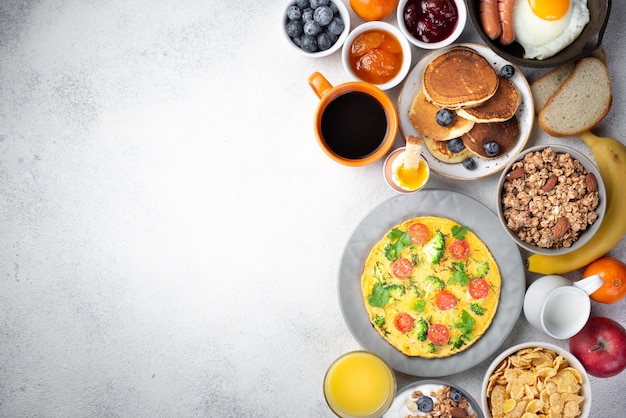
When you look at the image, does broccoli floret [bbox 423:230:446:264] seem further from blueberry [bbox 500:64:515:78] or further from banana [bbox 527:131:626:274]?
blueberry [bbox 500:64:515:78]

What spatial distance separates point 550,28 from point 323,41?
0.79 m

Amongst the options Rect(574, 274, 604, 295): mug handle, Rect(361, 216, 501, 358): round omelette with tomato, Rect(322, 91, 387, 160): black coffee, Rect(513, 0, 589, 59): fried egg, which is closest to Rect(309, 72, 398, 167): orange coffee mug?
Rect(322, 91, 387, 160): black coffee

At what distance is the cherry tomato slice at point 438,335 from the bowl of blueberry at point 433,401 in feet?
0.47

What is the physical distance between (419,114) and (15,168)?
160 centimetres

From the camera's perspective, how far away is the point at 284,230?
217cm

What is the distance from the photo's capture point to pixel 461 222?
2.06 metres

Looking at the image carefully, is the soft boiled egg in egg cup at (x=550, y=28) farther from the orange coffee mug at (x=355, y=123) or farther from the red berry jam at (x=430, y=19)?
the orange coffee mug at (x=355, y=123)

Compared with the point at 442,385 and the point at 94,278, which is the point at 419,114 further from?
the point at 94,278

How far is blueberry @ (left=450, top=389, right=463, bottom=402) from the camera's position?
1946 mm

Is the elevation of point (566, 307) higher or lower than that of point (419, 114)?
lower

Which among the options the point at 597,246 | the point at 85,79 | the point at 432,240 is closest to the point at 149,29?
the point at 85,79

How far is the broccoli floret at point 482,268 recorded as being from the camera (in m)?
2.03

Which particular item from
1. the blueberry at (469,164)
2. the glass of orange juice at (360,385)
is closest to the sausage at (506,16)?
the blueberry at (469,164)

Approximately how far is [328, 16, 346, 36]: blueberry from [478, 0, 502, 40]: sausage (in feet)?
1.64
